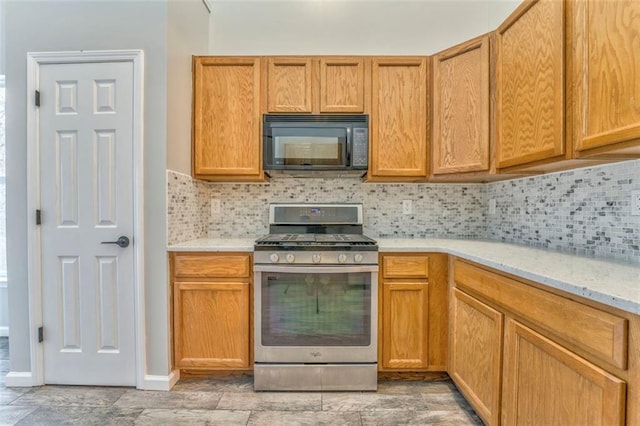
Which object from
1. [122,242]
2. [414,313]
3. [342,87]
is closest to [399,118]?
[342,87]

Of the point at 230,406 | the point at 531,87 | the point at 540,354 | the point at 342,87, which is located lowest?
the point at 230,406

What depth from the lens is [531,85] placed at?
67.4 inches

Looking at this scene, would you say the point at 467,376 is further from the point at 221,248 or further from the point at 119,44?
the point at 119,44

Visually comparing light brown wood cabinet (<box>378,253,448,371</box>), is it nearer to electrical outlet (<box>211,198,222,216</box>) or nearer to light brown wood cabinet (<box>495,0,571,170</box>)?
light brown wood cabinet (<box>495,0,571,170</box>)

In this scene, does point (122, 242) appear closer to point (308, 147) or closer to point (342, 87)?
point (308, 147)

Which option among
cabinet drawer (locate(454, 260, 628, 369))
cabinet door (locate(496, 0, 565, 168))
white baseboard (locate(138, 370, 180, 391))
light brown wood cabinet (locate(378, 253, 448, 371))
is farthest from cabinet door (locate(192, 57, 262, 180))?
cabinet drawer (locate(454, 260, 628, 369))

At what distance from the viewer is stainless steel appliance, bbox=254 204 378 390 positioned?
2.12m

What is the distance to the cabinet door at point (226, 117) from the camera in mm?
2473

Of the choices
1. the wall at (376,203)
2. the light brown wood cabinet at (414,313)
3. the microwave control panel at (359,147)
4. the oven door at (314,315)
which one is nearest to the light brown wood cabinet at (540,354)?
the light brown wood cabinet at (414,313)

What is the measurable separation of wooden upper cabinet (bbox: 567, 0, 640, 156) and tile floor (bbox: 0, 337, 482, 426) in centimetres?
151

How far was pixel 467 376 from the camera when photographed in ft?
6.18

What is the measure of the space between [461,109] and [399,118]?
0.42 meters

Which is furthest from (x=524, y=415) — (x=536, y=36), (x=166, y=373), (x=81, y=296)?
(x=81, y=296)

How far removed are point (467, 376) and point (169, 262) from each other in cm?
188
